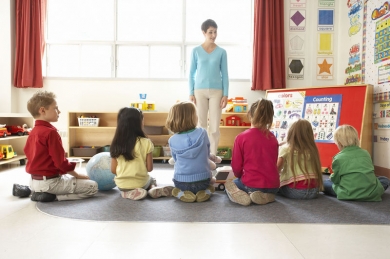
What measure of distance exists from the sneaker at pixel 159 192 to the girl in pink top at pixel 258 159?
45 cm

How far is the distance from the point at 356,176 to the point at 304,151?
0.40 meters

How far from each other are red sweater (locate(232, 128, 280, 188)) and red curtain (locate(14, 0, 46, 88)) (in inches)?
148

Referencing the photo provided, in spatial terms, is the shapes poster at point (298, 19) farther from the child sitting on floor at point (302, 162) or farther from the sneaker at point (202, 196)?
the sneaker at point (202, 196)

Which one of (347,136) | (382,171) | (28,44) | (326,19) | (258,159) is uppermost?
(326,19)

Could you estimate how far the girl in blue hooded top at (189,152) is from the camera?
8.02ft

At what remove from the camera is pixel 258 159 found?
242 centimetres

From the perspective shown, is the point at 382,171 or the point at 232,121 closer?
the point at 382,171

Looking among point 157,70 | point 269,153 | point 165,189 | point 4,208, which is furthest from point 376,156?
→ point 4,208

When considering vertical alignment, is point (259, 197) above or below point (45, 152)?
below

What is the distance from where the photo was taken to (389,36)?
140 inches

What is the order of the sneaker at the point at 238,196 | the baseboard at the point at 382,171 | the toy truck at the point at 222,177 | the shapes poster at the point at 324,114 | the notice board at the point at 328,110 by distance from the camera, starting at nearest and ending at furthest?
the sneaker at the point at 238,196 < the toy truck at the point at 222,177 < the baseboard at the point at 382,171 < the notice board at the point at 328,110 < the shapes poster at the point at 324,114

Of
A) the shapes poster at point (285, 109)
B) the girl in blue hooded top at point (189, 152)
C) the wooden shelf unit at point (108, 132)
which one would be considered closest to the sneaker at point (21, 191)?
the girl in blue hooded top at point (189, 152)

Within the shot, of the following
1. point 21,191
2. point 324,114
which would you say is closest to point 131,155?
point 21,191

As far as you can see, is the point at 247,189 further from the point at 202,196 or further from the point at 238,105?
the point at 238,105
